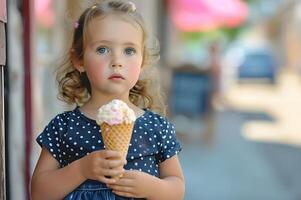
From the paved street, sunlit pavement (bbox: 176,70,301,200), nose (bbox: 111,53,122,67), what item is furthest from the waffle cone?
the paved street

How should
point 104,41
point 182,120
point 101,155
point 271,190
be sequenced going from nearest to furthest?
point 101,155
point 104,41
point 271,190
point 182,120

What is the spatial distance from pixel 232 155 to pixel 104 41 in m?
7.81

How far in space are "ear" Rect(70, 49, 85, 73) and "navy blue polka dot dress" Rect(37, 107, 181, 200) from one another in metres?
0.14

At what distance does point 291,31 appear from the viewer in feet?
131

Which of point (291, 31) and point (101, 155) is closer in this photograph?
point (101, 155)

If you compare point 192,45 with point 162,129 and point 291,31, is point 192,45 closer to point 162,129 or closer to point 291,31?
point 291,31

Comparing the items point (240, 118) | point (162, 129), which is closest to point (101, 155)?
point (162, 129)

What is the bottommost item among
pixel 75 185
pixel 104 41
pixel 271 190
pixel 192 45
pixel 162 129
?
pixel 271 190

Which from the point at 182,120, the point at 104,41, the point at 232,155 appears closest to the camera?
the point at 104,41

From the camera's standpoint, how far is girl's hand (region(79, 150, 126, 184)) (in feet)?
5.90

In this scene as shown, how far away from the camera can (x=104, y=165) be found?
1808 millimetres

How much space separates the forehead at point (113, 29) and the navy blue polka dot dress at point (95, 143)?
0.82ft

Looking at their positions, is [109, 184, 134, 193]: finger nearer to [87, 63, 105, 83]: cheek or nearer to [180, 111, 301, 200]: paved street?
→ [87, 63, 105, 83]: cheek

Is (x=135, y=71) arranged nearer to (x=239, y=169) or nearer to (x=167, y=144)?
(x=167, y=144)
